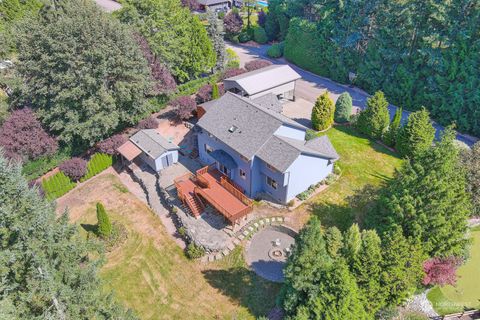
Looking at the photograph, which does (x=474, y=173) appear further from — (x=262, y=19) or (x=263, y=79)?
(x=262, y=19)

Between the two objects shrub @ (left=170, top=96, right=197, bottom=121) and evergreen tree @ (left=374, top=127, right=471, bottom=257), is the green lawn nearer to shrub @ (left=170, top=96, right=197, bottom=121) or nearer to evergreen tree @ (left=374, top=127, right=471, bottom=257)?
evergreen tree @ (left=374, top=127, right=471, bottom=257)

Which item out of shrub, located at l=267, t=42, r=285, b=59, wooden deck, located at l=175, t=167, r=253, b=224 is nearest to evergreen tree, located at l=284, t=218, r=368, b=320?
wooden deck, located at l=175, t=167, r=253, b=224

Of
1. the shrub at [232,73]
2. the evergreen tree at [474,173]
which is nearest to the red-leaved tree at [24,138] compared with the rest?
the shrub at [232,73]

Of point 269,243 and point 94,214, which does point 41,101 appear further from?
point 269,243

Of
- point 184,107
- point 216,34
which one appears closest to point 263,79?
point 184,107

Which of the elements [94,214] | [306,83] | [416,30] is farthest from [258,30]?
[94,214]

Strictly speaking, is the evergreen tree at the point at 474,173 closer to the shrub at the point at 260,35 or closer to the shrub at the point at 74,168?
the shrub at the point at 74,168
